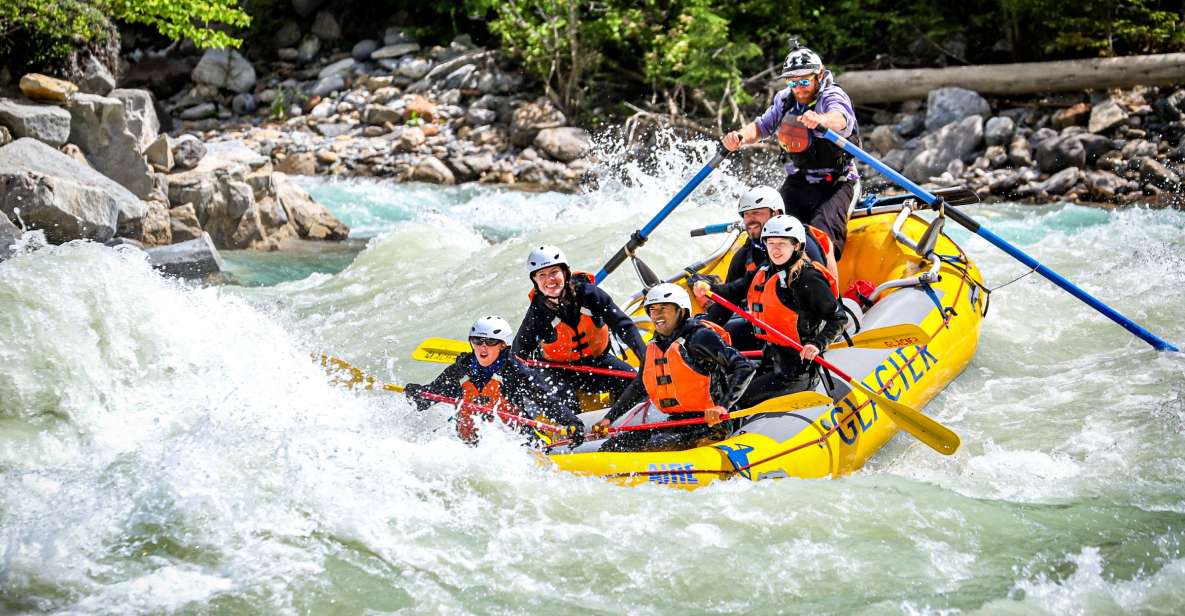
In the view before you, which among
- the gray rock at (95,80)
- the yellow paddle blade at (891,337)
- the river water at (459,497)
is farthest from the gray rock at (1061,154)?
the gray rock at (95,80)

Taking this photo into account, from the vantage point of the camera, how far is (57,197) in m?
10.2

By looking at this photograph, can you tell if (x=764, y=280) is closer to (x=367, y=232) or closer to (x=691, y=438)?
(x=691, y=438)

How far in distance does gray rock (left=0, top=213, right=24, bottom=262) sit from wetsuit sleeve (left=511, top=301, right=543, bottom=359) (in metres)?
5.16

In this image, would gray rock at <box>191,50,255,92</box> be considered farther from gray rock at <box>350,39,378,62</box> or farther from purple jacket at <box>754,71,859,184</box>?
purple jacket at <box>754,71,859,184</box>

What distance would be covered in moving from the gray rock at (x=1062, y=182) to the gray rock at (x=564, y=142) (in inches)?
Result: 250

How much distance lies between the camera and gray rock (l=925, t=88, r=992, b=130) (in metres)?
15.1

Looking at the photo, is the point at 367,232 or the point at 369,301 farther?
the point at 367,232

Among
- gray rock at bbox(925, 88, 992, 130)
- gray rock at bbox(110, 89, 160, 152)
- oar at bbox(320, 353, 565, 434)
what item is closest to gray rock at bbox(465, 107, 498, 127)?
gray rock at bbox(110, 89, 160, 152)

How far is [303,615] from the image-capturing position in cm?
425

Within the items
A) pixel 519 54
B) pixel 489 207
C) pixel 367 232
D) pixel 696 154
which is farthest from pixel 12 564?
pixel 519 54

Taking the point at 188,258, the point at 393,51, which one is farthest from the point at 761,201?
the point at 393,51

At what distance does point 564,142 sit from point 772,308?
35.9 feet

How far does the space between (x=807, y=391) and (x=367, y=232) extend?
892cm

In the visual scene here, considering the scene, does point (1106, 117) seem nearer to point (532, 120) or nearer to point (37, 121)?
point (532, 120)
